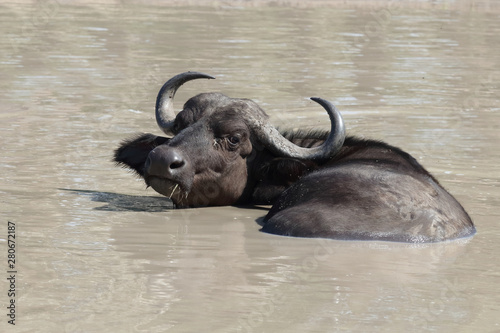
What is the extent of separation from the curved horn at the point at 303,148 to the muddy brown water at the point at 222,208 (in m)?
0.56

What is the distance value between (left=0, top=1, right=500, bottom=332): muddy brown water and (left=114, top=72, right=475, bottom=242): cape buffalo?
160 mm

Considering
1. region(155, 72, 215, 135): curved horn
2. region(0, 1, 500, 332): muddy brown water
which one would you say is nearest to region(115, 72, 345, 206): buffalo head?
region(0, 1, 500, 332): muddy brown water

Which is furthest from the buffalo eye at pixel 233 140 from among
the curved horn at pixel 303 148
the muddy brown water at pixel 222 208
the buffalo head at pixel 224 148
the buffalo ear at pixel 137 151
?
the buffalo ear at pixel 137 151

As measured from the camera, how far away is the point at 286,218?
775 centimetres

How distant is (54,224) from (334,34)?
19.1 meters

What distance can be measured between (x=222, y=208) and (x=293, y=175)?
2.17ft

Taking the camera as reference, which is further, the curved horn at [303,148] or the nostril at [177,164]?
the curved horn at [303,148]

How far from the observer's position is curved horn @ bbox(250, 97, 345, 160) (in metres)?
8.56

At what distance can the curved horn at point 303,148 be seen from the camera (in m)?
8.56

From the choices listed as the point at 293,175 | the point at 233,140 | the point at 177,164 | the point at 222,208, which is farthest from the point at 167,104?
the point at 293,175

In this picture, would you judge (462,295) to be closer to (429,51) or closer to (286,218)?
(286,218)

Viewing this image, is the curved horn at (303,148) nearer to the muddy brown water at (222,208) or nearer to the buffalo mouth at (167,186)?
the muddy brown water at (222,208)

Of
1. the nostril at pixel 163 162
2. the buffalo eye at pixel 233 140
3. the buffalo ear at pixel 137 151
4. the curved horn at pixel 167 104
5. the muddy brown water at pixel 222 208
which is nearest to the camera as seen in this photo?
the muddy brown water at pixel 222 208

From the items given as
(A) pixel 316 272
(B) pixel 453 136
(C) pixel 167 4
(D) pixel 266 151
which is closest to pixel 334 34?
(C) pixel 167 4
